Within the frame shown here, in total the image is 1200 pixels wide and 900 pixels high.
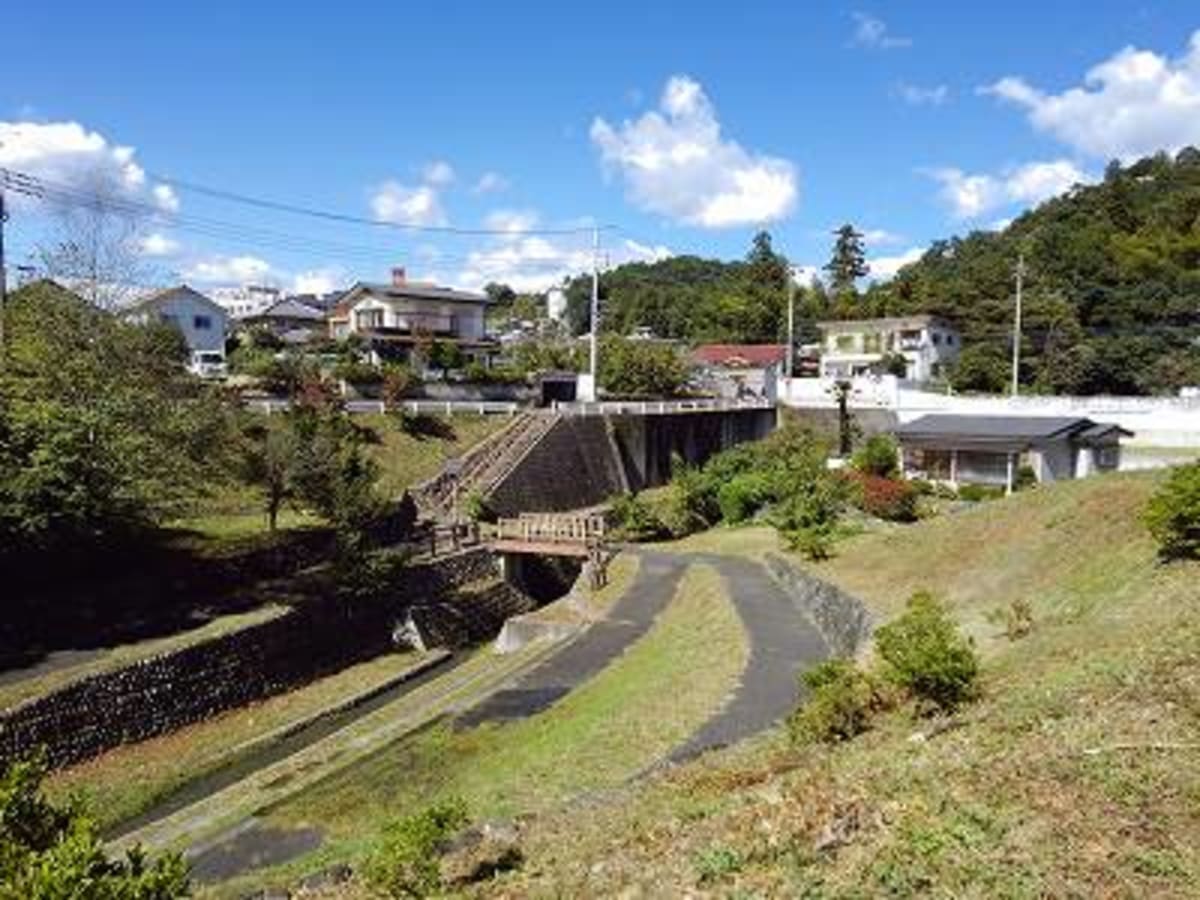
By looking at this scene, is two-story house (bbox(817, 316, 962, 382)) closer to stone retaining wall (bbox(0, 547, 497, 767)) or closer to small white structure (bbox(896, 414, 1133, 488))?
small white structure (bbox(896, 414, 1133, 488))

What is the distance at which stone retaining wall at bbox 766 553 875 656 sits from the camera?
22.5 metres

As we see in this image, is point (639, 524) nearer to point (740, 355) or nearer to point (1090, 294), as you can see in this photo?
point (740, 355)

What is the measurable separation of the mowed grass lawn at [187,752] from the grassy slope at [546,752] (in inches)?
136

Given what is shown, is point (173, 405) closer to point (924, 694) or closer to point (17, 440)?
point (17, 440)

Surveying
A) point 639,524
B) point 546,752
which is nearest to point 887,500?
point 639,524

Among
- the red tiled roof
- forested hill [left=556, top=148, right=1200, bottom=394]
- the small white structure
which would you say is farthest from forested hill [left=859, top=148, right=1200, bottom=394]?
the small white structure

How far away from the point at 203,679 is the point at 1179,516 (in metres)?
18.9

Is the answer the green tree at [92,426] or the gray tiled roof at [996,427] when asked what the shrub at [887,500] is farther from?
the green tree at [92,426]

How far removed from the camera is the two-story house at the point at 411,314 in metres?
61.4

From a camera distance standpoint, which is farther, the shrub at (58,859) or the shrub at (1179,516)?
the shrub at (1179,516)

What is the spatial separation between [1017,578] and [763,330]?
69.6 meters

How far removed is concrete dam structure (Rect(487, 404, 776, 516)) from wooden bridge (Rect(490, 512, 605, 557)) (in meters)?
4.37

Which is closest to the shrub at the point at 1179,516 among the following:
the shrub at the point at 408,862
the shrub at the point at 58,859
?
the shrub at the point at 408,862

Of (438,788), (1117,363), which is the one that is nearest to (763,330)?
(1117,363)
